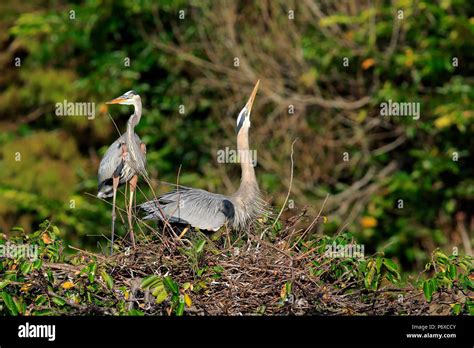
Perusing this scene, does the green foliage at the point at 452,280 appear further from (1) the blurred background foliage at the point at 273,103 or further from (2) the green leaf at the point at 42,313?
(1) the blurred background foliage at the point at 273,103

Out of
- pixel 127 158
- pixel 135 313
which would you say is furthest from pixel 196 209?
pixel 135 313

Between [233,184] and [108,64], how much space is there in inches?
103

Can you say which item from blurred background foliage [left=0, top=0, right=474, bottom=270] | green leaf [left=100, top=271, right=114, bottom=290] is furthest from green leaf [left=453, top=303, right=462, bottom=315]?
blurred background foliage [left=0, top=0, right=474, bottom=270]

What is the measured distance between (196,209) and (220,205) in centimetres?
22

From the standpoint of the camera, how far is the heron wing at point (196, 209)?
7.14m

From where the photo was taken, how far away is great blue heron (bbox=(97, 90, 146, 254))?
693 cm

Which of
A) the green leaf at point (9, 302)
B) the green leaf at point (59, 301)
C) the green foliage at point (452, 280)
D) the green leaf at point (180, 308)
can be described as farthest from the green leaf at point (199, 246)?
the green foliage at point (452, 280)

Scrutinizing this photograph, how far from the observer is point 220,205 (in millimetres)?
7406

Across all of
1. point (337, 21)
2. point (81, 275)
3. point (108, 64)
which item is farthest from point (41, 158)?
point (81, 275)

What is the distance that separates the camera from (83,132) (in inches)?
575

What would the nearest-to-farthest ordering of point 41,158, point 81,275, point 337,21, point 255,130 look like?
point 81,275 → point 337,21 → point 255,130 → point 41,158

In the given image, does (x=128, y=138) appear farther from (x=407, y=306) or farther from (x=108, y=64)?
(x=108, y=64)

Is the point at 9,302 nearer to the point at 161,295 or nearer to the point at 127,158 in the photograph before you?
the point at 161,295

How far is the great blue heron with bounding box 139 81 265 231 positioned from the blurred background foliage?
397 centimetres
